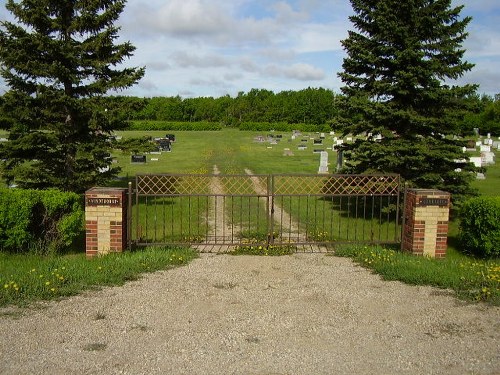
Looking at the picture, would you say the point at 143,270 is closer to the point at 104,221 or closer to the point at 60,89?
the point at 104,221

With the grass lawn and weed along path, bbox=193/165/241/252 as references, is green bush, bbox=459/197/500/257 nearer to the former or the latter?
the grass lawn

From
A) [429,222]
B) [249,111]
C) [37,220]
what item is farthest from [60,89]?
[249,111]

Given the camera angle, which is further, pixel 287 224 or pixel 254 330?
pixel 287 224

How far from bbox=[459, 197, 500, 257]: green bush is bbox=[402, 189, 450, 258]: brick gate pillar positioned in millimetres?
695

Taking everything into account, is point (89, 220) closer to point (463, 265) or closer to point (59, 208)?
point (59, 208)

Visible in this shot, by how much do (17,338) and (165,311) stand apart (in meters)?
1.53

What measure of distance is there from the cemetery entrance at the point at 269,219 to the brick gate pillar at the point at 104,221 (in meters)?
0.38

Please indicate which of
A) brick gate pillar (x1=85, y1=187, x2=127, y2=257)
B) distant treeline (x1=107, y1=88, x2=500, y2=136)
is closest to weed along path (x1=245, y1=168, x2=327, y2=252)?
brick gate pillar (x1=85, y1=187, x2=127, y2=257)

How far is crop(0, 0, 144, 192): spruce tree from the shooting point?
11797 millimetres

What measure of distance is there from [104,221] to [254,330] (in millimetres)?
3994

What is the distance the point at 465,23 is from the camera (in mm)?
12023

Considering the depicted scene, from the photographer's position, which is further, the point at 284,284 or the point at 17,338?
the point at 284,284

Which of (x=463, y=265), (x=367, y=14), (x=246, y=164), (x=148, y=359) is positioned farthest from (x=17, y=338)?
(x=246, y=164)

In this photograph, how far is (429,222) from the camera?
27.3ft
